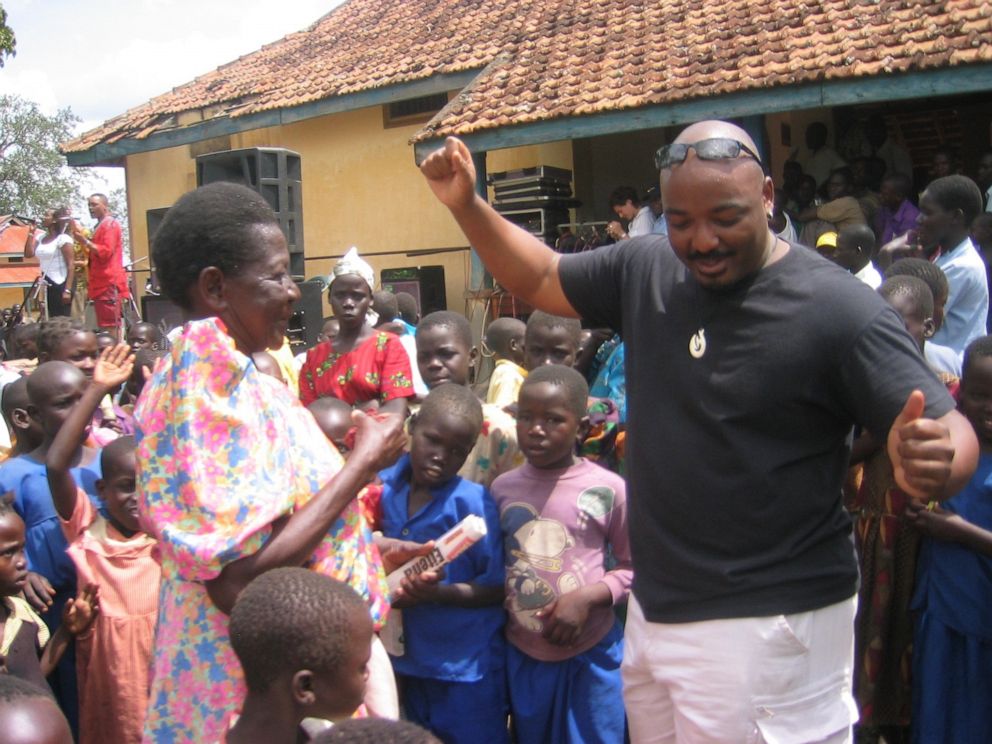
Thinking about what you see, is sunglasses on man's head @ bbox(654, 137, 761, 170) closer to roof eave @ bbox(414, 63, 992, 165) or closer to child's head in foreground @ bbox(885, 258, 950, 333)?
child's head in foreground @ bbox(885, 258, 950, 333)

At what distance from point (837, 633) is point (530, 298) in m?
1.03

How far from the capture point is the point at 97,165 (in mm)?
15773

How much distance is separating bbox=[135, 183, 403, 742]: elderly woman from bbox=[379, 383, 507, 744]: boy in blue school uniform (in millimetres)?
1061

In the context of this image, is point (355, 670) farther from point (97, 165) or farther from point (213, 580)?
point (97, 165)

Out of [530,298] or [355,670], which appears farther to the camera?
[530,298]

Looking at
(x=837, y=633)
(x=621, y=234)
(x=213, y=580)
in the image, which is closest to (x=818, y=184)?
(x=621, y=234)

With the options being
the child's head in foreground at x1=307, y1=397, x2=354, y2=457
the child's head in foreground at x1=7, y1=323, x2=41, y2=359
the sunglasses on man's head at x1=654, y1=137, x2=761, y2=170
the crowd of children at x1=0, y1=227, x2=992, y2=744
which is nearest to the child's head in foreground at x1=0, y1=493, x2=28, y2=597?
the crowd of children at x1=0, y1=227, x2=992, y2=744

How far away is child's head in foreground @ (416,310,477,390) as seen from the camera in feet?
13.7

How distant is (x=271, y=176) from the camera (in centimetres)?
703

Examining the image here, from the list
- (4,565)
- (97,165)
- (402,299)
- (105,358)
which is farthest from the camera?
(97,165)

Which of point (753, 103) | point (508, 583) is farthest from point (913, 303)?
point (753, 103)

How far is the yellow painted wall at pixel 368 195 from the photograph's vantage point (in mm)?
12891

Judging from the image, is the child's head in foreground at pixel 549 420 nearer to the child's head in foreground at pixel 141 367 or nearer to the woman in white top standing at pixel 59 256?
the child's head in foreground at pixel 141 367

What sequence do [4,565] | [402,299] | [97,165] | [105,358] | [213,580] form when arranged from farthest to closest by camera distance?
1. [97,165]
2. [402,299]
3. [105,358]
4. [4,565]
5. [213,580]
